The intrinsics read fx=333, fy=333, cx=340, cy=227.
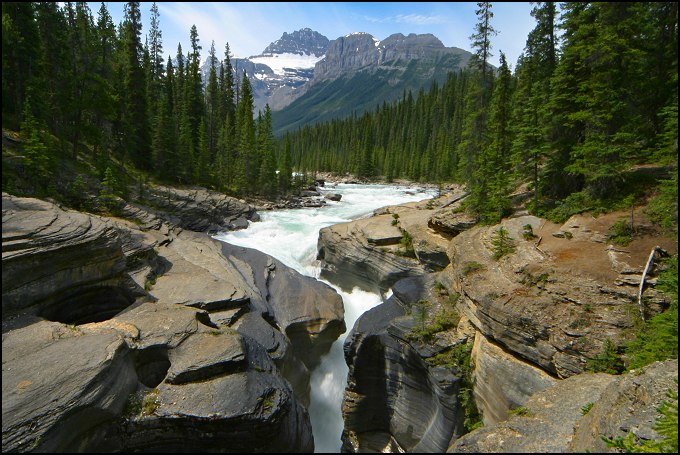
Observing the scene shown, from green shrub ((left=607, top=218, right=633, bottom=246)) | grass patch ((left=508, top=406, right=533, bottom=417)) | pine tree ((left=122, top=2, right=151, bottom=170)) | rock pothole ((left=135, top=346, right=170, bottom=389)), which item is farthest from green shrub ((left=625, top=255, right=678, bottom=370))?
pine tree ((left=122, top=2, right=151, bottom=170))

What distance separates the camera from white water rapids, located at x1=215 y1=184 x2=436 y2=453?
14.7 meters

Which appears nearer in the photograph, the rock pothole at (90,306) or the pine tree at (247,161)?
the rock pothole at (90,306)

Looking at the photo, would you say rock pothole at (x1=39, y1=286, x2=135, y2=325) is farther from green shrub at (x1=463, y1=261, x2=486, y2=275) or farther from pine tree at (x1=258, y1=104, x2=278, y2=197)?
pine tree at (x1=258, y1=104, x2=278, y2=197)

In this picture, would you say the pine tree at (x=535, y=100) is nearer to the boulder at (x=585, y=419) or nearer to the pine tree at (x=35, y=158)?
the boulder at (x=585, y=419)

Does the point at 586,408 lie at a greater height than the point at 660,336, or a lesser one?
lesser

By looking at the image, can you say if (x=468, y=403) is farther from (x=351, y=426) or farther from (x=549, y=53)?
(x=549, y=53)

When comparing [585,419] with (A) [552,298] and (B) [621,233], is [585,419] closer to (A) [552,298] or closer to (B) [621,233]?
(A) [552,298]

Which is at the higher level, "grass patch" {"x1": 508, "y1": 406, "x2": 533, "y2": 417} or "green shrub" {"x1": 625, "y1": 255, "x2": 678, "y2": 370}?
"green shrub" {"x1": 625, "y1": 255, "x2": 678, "y2": 370}

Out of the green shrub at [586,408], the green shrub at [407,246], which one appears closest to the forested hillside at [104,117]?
the green shrub at [407,246]

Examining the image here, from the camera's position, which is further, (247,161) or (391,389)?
(247,161)

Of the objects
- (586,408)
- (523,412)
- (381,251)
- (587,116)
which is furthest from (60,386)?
(587,116)

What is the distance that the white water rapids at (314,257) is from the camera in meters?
14.7

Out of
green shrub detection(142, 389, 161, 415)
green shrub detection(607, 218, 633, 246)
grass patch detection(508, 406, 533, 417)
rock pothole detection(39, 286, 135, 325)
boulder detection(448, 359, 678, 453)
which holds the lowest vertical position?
green shrub detection(142, 389, 161, 415)

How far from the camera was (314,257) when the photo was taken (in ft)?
83.5
